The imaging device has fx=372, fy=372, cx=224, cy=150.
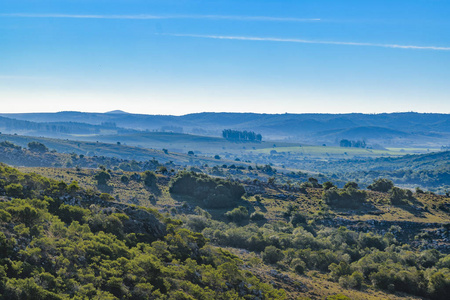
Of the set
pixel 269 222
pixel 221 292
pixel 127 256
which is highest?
pixel 127 256

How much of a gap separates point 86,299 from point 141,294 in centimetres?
523

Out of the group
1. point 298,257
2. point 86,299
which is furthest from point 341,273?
point 86,299

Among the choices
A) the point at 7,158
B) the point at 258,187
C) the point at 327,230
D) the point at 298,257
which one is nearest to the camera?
the point at 298,257

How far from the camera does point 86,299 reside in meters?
25.8

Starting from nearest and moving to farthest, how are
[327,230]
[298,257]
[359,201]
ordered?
[298,257] → [327,230] → [359,201]

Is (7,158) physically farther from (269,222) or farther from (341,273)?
(341,273)

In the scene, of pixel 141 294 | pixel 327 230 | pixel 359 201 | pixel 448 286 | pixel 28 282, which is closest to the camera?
pixel 28 282

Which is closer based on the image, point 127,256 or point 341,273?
Result: point 127,256

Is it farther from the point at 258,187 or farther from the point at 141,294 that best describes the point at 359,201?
the point at 141,294

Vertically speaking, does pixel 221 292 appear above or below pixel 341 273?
above

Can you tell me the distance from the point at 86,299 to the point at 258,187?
92.5 m

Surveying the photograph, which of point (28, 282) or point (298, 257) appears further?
point (298, 257)

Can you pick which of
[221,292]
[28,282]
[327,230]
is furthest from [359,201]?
[28,282]

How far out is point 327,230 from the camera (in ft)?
258
